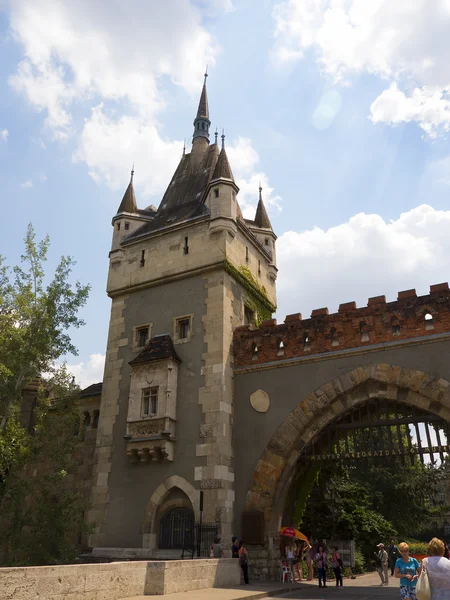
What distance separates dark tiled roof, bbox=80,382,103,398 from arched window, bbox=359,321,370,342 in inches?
438

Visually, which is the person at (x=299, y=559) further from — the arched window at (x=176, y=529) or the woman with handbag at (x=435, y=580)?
the woman with handbag at (x=435, y=580)

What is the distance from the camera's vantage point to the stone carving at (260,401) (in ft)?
59.0

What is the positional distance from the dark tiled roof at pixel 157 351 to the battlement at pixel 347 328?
7.76 feet

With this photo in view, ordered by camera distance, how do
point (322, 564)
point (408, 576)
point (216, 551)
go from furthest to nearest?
point (322, 564) < point (216, 551) < point (408, 576)

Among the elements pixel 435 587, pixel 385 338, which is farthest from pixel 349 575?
pixel 435 587

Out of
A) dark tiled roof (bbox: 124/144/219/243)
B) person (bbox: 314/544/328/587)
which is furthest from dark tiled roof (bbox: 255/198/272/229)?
person (bbox: 314/544/328/587)

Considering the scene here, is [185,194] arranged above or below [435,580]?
above

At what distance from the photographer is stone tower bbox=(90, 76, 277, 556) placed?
1750 cm

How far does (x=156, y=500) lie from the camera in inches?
691

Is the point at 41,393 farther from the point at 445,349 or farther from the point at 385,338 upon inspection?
the point at 445,349

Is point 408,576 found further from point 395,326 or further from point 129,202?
point 129,202

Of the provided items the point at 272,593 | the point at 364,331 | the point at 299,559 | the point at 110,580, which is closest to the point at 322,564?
the point at 299,559

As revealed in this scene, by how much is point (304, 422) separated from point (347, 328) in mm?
3382

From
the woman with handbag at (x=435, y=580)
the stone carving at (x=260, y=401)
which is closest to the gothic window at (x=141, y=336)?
the stone carving at (x=260, y=401)
